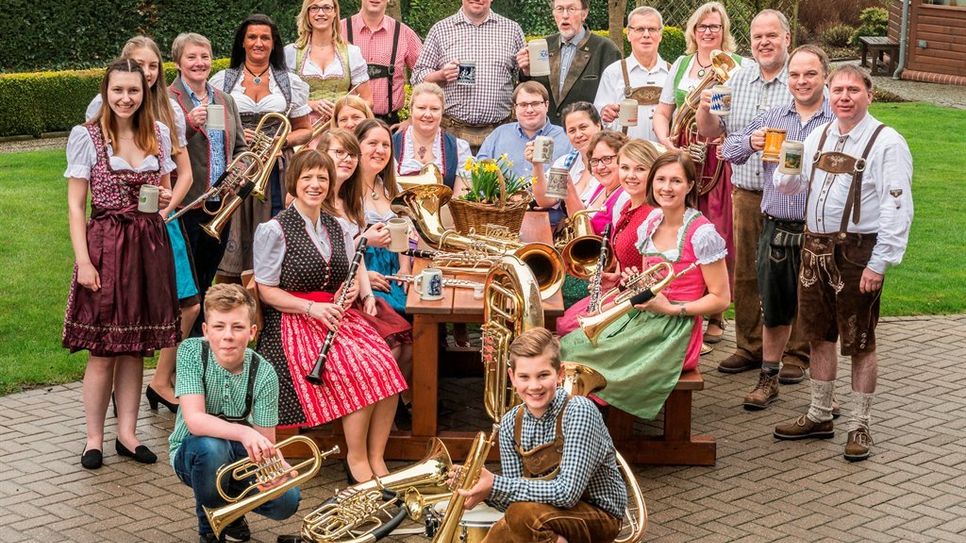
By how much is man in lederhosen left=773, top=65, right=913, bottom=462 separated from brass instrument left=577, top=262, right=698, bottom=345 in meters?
0.69

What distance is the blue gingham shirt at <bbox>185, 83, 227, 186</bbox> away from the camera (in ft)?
25.9

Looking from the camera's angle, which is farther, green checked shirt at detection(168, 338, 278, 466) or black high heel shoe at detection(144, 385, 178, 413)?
black high heel shoe at detection(144, 385, 178, 413)

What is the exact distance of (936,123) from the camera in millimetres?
18094

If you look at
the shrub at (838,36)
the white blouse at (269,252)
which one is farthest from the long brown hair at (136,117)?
the shrub at (838,36)

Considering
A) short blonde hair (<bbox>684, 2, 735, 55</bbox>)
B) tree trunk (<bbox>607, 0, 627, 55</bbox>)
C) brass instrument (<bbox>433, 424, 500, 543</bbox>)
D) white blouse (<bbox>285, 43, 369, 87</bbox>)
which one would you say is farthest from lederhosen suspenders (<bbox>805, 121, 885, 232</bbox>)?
tree trunk (<bbox>607, 0, 627, 55</bbox>)

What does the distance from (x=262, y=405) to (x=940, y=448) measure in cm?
367

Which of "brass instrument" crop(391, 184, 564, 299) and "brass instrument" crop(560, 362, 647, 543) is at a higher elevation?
"brass instrument" crop(391, 184, 564, 299)

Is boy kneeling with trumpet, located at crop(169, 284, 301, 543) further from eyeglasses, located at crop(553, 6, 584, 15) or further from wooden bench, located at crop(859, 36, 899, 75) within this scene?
wooden bench, located at crop(859, 36, 899, 75)

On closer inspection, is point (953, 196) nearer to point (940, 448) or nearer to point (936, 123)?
point (936, 123)

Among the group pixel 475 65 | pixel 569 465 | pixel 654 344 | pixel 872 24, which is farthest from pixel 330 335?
pixel 872 24

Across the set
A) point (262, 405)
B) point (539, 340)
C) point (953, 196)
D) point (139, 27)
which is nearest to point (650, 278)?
point (539, 340)

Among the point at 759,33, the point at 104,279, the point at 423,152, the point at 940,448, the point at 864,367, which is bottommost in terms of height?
the point at 940,448

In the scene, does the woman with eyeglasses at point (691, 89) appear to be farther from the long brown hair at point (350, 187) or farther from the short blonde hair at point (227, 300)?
the short blonde hair at point (227, 300)

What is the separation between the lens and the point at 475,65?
373 inches
